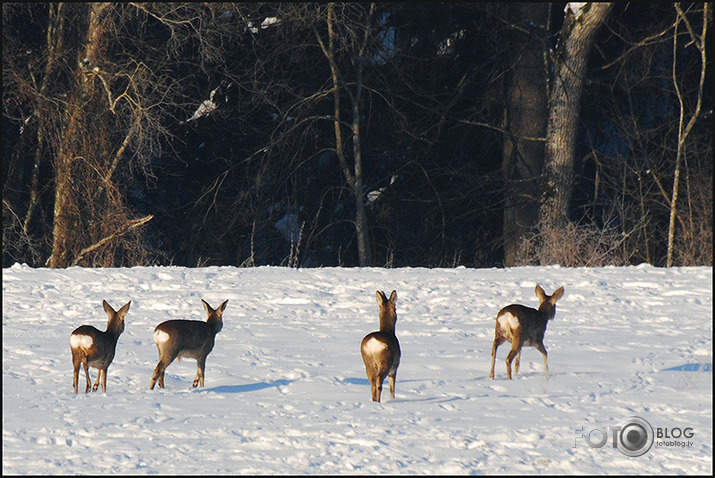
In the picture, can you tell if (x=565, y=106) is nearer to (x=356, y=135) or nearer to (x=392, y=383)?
(x=356, y=135)

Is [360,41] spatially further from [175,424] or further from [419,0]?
[175,424]

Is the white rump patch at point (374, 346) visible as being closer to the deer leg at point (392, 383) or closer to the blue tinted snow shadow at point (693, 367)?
the deer leg at point (392, 383)

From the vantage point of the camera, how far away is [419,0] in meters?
22.5

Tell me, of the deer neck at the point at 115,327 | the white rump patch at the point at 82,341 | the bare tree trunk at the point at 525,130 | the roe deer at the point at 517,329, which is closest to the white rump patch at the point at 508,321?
the roe deer at the point at 517,329

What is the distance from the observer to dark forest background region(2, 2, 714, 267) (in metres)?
20.3

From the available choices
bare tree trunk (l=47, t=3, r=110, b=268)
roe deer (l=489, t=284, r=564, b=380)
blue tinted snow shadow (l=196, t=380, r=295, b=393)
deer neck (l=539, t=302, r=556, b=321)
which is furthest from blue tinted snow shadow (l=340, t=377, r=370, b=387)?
bare tree trunk (l=47, t=3, r=110, b=268)

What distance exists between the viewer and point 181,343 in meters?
8.79

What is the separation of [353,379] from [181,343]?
1.57 meters

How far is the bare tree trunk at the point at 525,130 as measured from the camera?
21844 mm

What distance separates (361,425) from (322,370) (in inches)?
79.2

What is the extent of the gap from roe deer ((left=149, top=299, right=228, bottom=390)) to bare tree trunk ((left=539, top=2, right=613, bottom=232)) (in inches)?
495

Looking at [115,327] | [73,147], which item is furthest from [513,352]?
[73,147]

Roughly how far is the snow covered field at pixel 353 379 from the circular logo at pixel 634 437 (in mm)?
84

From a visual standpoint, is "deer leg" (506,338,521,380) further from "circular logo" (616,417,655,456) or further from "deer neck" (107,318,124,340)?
"deer neck" (107,318,124,340)
